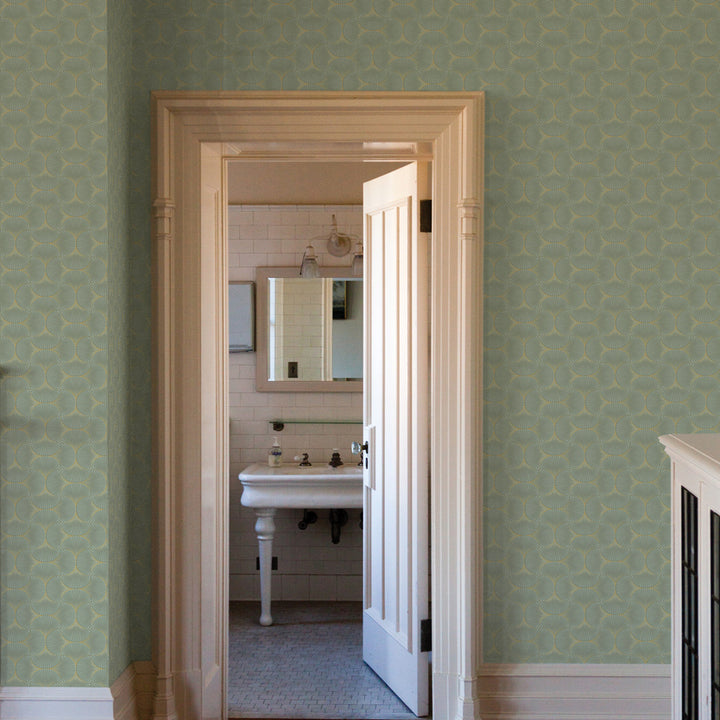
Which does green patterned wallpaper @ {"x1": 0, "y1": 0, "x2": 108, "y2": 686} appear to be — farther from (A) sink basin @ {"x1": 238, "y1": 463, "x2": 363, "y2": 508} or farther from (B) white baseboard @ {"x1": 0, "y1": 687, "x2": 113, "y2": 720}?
(A) sink basin @ {"x1": 238, "y1": 463, "x2": 363, "y2": 508}

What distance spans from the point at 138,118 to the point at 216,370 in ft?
3.04

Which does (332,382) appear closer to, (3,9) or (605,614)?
(605,614)

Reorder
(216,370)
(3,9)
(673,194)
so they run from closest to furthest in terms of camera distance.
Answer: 1. (3,9)
2. (673,194)
3. (216,370)

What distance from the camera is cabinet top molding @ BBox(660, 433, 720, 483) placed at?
1.79 metres

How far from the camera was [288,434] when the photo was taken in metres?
4.82

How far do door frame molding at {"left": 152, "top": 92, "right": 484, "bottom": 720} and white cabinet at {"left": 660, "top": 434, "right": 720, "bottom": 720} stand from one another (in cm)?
92

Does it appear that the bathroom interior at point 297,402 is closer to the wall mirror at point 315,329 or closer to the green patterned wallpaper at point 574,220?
the wall mirror at point 315,329

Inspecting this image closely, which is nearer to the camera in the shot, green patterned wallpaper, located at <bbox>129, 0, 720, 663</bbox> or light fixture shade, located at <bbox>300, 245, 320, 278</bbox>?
green patterned wallpaper, located at <bbox>129, 0, 720, 663</bbox>

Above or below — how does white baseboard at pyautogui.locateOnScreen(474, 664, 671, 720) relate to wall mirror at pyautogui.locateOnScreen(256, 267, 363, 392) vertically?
below

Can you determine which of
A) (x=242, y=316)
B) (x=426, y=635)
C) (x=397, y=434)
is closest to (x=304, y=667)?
(x=426, y=635)

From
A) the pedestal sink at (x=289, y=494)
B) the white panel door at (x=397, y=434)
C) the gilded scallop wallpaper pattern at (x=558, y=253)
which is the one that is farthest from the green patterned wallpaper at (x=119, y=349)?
the pedestal sink at (x=289, y=494)

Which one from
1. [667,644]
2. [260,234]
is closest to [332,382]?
[260,234]

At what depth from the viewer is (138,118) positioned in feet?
9.57

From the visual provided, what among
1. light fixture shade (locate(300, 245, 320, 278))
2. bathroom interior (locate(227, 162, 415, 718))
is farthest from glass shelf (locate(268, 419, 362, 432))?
light fixture shade (locate(300, 245, 320, 278))
